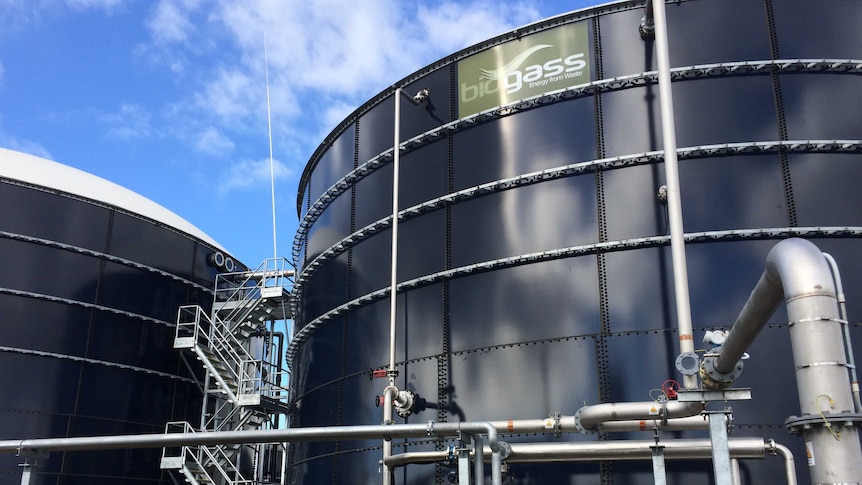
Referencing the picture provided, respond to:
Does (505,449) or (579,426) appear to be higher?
(579,426)

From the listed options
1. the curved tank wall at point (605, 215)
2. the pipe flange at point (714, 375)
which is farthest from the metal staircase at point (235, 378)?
the pipe flange at point (714, 375)

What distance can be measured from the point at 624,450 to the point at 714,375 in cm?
347

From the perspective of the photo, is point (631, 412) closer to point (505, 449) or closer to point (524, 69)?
point (505, 449)

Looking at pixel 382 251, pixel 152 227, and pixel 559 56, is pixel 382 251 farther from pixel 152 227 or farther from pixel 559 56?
pixel 152 227

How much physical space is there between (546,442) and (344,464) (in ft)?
17.8

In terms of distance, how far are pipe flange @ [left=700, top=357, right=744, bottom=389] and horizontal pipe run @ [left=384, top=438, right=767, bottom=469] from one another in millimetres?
2041

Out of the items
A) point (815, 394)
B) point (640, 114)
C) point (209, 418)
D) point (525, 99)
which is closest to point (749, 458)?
point (815, 394)

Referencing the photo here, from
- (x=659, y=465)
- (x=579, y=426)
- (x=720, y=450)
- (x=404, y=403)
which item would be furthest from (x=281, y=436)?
(x=720, y=450)

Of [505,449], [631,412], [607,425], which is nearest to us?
[631,412]

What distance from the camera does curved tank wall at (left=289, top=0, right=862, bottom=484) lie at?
13.7 metres

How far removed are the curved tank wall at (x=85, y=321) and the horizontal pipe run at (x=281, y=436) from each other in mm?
10667

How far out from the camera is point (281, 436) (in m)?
12.0

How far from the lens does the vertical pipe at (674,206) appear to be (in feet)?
37.4

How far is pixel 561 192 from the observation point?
15406 mm
